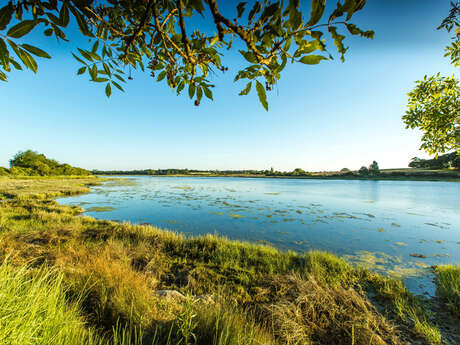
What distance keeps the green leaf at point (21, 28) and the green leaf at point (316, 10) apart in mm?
1543

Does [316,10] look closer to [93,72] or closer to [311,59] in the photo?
[311,59]

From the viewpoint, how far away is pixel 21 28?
92 cm

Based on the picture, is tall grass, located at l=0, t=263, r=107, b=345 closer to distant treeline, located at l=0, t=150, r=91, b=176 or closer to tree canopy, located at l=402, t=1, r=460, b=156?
tree canopy, located at l=402, t=1, r=460, b=156

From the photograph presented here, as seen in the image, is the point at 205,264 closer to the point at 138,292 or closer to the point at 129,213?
the point at 138,292

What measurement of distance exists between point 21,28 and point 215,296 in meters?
3.65

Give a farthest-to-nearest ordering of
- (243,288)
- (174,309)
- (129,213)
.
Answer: (129,213) < (243,288) < (174,309)

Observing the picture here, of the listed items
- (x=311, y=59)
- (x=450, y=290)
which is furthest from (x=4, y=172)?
(x=450, y=290)

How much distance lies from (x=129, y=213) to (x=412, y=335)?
1454 cm

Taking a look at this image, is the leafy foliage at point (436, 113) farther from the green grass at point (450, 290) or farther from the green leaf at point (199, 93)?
the green leaf at point (199, 93)

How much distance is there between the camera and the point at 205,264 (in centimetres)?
462

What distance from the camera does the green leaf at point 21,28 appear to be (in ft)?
2.96

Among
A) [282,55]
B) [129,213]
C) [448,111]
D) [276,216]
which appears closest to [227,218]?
[276,216]

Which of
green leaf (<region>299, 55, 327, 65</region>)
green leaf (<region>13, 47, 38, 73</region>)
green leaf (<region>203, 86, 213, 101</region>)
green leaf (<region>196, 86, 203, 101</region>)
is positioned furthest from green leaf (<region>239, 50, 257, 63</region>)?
green leaf (<region>13, 47, 38, 73</region>)

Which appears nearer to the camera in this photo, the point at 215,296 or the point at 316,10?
the point at 316,10
